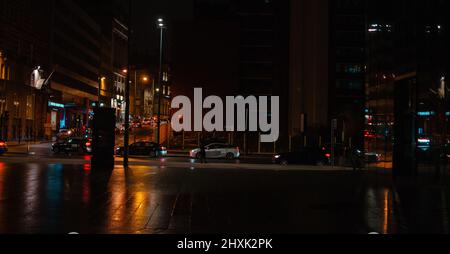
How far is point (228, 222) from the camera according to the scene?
38.4 feet

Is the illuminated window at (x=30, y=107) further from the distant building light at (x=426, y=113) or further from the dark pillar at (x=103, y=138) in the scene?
the distant building light at (x=426, y=113)

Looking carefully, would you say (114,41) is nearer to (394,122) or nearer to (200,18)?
(200,18)

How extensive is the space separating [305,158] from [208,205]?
2456cm

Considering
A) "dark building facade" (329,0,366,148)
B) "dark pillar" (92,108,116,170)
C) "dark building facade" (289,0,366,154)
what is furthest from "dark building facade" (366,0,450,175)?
"dark building facade" (329,0,366,148)

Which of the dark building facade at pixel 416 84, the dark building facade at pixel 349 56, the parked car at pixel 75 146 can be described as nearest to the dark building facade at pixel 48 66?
the parked car at pixel 75 146

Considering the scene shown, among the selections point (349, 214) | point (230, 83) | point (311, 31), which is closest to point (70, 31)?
point (230, 83)

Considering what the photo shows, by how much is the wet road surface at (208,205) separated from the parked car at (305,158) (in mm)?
15519

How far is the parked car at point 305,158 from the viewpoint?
38000 millimetres

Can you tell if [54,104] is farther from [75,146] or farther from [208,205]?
[208,205]

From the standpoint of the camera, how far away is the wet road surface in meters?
11.1

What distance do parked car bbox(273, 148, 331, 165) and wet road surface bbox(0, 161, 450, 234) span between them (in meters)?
15.5

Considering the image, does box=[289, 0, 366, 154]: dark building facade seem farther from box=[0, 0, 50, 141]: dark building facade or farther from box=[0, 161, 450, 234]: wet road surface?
box=[0, 161, 450, 234]: wet road surface

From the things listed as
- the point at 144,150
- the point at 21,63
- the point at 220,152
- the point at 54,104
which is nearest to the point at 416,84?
the point at 220,152

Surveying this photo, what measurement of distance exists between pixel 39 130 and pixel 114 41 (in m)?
71.6
